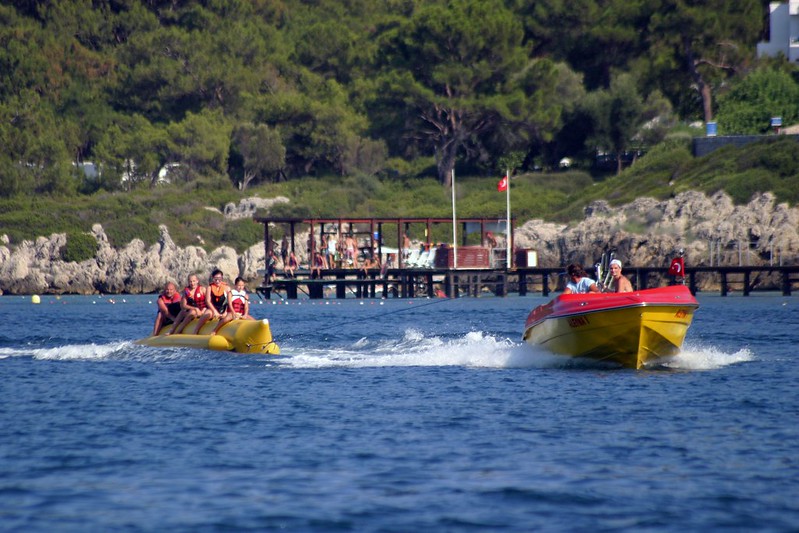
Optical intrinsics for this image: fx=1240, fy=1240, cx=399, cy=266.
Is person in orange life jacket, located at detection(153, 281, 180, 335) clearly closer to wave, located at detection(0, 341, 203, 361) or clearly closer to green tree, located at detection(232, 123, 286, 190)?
wave, located at detection(0, 341, 203, 361)

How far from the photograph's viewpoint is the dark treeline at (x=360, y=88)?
66.1 m

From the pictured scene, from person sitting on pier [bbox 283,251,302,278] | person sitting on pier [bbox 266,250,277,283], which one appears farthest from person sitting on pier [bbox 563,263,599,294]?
person sitting on pier [bbox 266,250,277,283]

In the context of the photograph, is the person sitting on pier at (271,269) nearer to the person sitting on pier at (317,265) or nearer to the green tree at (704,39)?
the person sitting on pier at (317,265)

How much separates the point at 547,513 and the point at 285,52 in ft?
249

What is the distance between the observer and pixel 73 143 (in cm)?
7562

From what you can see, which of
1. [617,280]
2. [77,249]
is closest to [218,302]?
[617,280]

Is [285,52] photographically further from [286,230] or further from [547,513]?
[547,513]

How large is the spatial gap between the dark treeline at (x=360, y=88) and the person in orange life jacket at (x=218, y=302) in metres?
43.5

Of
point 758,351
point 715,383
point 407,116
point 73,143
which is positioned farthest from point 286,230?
point 715,383

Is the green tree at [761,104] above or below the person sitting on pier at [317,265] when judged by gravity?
above

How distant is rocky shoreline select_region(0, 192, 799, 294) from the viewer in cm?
4991

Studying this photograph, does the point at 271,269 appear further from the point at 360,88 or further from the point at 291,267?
the point at 360,88

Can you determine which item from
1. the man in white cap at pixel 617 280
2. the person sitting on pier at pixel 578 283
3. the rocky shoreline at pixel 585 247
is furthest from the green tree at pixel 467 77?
the man in white cap at pixel 617 280

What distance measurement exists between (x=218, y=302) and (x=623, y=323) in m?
8.32
